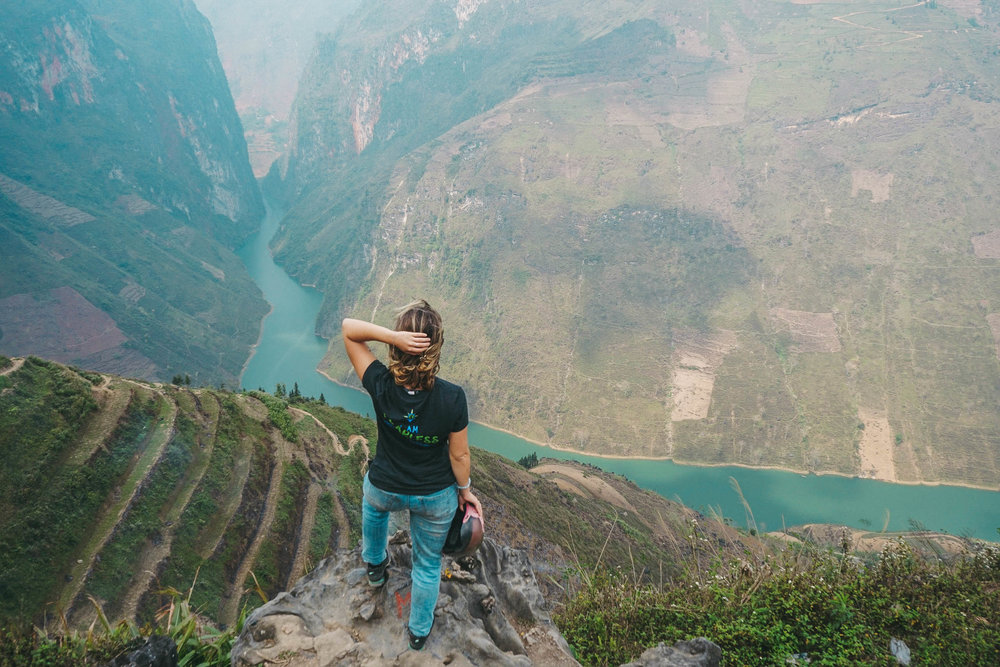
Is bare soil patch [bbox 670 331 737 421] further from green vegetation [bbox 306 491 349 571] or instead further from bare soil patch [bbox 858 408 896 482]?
green vegetation [bbox 306 491 349 571]

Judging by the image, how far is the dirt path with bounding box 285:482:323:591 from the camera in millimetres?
20969

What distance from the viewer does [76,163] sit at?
118m

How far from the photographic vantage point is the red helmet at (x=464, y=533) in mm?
4453

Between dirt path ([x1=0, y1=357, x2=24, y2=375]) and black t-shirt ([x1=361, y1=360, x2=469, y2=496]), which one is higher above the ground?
black t-shirt ([x1=361, y1=360, x2=469, y2=496])

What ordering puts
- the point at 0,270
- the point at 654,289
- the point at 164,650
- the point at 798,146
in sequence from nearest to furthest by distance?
the point at 164,650 < the point at 0,270 < the point at 654,289 < the point at 798,146

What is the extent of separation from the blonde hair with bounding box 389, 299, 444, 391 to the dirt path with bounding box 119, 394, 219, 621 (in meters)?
16.2

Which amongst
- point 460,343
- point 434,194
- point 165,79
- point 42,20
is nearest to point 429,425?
point 460,343

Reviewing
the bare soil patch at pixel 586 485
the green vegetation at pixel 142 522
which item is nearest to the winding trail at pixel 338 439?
the green vegetation at pixel 142 522

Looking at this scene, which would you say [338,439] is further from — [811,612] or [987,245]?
[987,245]

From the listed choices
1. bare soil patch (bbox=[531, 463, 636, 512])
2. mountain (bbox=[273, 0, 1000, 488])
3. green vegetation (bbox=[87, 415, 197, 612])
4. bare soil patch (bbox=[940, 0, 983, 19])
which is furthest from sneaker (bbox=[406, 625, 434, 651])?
bare soil patch (bbox=[940, 0, 983, 19])

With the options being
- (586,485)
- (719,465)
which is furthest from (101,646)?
(719,465)

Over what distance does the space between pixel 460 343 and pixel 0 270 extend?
72.9m

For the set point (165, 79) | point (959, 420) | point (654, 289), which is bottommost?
point (959, 420)

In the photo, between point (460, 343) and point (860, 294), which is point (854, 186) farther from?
point (460, 343)
